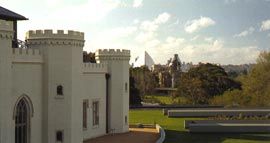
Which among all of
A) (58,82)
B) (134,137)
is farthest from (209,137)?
(58,82)

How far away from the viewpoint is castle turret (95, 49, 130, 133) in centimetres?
3141

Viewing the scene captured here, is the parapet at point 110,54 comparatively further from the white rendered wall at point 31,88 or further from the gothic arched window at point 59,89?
the white rendered wall at point 31,88

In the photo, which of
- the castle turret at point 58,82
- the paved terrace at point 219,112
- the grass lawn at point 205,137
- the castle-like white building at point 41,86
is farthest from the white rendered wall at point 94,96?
the paved terrace at point 219,112

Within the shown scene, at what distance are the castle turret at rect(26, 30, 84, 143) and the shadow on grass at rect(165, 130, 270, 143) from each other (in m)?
7.14

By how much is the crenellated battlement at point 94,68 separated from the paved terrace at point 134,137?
14.0 ft

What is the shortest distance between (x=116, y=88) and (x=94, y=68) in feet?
10.1

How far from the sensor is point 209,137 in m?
28.9

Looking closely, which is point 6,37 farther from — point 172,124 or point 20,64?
point 172,124

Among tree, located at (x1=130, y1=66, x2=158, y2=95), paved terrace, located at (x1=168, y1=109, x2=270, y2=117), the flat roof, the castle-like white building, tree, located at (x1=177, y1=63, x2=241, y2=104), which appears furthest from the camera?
tree, located at (x1=130, y1=66, x2=158, y2=95)

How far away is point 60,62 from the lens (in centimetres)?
2261

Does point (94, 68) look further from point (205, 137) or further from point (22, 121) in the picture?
point (22, 121)

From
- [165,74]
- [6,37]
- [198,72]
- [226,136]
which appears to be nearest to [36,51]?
[6,37]

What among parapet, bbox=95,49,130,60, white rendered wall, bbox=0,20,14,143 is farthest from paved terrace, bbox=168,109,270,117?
white rendered wall, bbox=0,20,14,143

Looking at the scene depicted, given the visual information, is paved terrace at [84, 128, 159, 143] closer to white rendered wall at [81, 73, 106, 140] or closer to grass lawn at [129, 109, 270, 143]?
white rendered wall at [81, 73, 106, 140]
